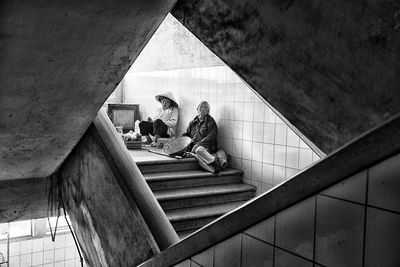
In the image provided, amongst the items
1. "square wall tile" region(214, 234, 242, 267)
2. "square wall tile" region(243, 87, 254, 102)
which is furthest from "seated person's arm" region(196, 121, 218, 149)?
"square wall tile" region(214, 234, 242, 267)

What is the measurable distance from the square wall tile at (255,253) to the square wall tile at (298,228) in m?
0.08

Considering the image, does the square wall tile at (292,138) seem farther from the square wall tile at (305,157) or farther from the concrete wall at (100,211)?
the concrete wall at (100,211)

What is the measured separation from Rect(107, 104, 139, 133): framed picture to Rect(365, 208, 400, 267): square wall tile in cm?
819

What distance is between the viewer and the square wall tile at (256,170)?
583 cm

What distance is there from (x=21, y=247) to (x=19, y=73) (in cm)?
585

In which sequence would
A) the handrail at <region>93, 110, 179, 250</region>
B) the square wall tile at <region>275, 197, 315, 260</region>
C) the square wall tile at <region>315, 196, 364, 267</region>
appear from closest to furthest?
the square wall tile at <region>315, 196, 364, 267</region>
the square wall tile at <region>275, 197, 315, 260</region>
the handrail at <region>93, 110, 179, 250</region>

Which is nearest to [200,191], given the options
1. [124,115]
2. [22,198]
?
[22,198]

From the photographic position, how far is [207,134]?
21.2 feet

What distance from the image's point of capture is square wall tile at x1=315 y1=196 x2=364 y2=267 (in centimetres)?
136

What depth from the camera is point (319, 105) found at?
7.39 feet

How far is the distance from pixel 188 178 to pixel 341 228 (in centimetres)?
408

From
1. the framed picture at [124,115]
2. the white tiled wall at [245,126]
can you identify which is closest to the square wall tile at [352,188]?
the white tiled wall at [245,126]

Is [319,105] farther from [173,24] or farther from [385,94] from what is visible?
[173,24]

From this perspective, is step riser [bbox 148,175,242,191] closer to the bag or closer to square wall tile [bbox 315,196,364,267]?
the bag
